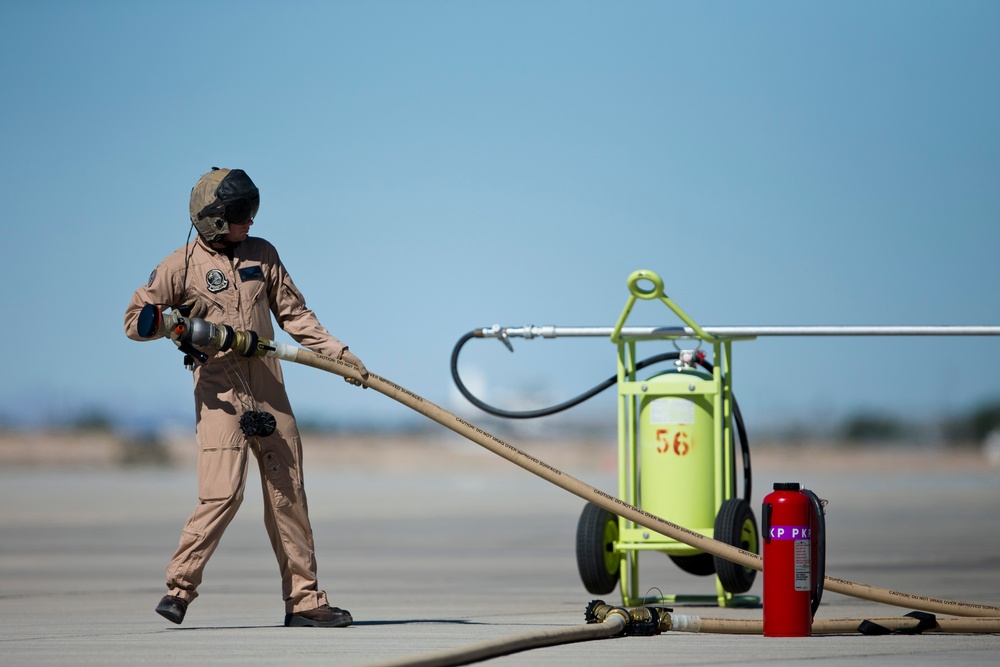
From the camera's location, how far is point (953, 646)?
18.4 ft

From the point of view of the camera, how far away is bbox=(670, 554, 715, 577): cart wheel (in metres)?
8.40

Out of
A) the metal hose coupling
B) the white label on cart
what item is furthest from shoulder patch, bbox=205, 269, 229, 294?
the white label on cart

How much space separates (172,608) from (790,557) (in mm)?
2652

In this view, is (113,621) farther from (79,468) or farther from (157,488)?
(79,468)

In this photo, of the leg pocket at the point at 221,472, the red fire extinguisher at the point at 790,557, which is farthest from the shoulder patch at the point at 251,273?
the red fire extinguisher at the point at 790,557

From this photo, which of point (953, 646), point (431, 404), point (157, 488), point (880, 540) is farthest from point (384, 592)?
point (157, 488)

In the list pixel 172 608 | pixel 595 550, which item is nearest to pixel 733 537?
pixel 595 550

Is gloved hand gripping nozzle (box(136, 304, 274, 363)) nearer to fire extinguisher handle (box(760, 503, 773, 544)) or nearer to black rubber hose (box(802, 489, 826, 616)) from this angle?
fire extinguisher handle (box(760, 503, 773, 544))

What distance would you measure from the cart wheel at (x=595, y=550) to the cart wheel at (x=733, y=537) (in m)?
0.63

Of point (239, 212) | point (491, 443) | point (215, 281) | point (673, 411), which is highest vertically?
point (239, 212)

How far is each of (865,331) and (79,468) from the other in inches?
1619

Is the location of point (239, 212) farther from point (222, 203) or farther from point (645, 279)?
point (645, 279)

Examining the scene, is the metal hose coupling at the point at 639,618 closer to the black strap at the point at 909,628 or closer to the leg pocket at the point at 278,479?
the black strap at the point at 909,628

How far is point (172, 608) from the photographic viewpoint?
617 cm
